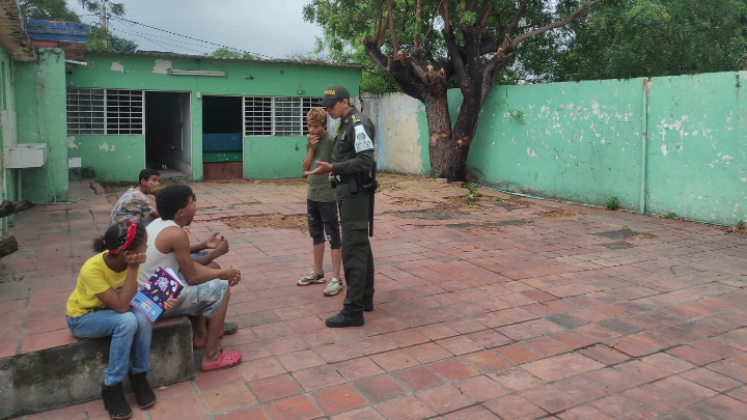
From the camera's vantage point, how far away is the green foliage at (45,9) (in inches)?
848

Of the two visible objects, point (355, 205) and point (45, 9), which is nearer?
point (355, 205)

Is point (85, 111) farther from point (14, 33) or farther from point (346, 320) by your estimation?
point (346, 320)

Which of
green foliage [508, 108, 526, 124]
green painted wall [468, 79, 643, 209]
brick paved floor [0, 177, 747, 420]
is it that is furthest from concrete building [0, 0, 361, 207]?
green foliage [508, 108, 526, 124]

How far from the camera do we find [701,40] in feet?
39.7

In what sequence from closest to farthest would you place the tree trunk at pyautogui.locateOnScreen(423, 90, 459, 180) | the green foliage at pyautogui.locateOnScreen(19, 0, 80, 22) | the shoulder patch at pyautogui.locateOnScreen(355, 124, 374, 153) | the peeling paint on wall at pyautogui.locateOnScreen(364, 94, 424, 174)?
the shoulder patch at pyautogui.locateOnScreen(355, 124, 374, 153)
the tree trunk at pyautogui.locateOnScreen(423, 90, 459, 180)
the peeling paint on wall at pyautogui.locateOnScreen(364, 94, 424, 174)
the green foliage at pyautogui.locateOnScreen(19, 0, 80, 22)

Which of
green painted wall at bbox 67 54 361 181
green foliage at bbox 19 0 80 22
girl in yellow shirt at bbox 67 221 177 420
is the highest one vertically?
green foliage at bbox 19 0 80 22

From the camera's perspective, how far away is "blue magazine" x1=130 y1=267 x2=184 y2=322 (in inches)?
120

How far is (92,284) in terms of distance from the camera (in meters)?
2.89

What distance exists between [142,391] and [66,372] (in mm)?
393

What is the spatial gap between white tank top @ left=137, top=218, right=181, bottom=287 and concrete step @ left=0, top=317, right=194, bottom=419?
11.0 inches

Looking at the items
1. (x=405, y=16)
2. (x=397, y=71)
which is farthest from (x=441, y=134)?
(x=405, y=16)

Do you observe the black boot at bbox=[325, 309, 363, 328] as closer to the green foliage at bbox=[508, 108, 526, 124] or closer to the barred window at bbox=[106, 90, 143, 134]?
the green foliage at bbox=[508, 108, 526, 124]

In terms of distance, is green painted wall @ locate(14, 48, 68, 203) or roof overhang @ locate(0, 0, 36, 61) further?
green painted wall @ locate(14, 48, 68, 203)

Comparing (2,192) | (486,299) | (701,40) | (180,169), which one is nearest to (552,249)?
(486,299)
